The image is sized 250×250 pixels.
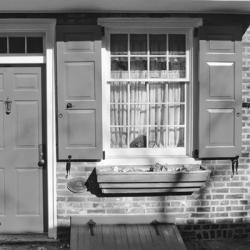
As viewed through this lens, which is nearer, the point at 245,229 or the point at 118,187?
the point at 118,187

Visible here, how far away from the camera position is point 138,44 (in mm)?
6570

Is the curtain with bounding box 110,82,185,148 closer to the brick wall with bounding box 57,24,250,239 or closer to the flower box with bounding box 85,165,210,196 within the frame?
the flower box with bounding box 85,165,210,196

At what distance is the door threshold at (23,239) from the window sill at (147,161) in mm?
1226

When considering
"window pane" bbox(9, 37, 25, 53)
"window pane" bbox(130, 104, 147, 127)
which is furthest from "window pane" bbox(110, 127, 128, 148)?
"window pane" bbox(9, 37, 25, 53)

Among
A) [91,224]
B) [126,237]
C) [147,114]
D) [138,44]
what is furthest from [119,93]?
[126,237]

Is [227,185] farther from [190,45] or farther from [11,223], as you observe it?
[11,223]

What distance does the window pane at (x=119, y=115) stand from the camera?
259 inches

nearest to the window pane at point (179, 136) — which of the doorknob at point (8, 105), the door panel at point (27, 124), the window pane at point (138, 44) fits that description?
the window pane at point (138, 44)

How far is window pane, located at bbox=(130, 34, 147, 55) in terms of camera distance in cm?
656

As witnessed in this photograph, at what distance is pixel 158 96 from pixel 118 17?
115 centimetres

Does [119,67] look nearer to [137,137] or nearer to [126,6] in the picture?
[126,6]

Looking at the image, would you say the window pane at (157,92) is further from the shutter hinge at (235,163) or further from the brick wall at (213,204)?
the shutter hinge at (235,163)

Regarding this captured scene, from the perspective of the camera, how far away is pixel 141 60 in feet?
21.6

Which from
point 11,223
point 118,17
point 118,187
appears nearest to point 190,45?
point 118,17
